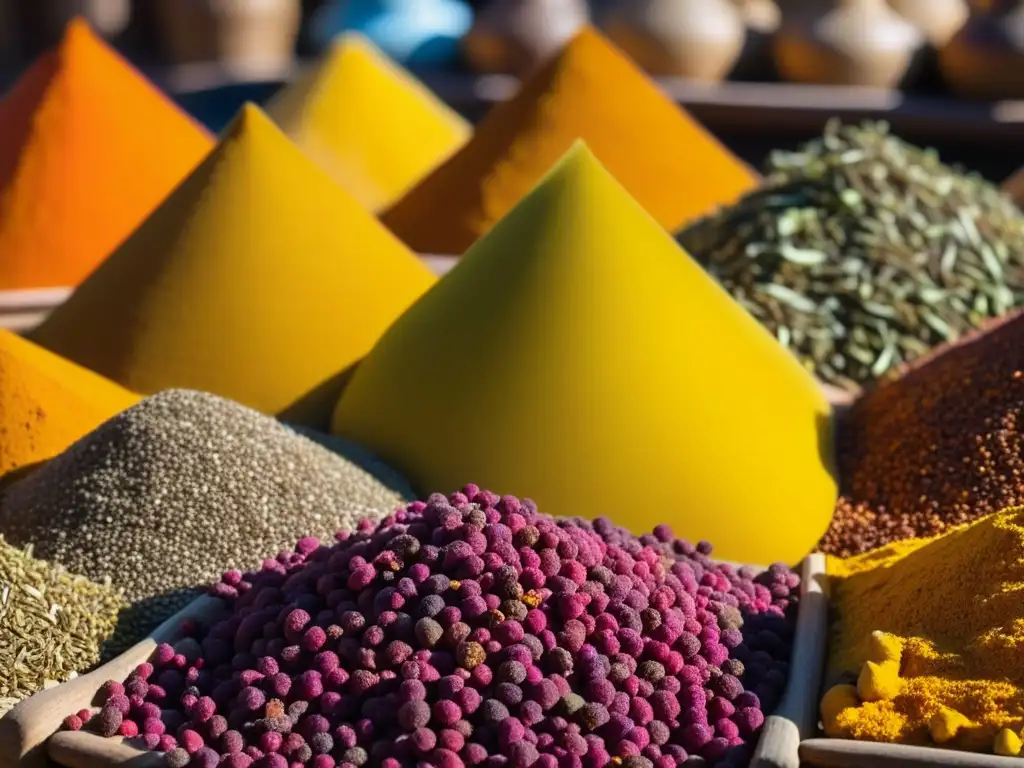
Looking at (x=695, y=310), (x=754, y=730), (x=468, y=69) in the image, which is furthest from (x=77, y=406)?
(x=468, y=69)

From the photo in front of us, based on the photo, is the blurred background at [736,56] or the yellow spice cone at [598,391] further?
the blurred background at [736,56]

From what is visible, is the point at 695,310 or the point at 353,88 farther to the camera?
the point at 353,88

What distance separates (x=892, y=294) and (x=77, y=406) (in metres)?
1.03

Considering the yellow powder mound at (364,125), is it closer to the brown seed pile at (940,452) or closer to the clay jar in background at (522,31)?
the clay jar in background at (522,31)

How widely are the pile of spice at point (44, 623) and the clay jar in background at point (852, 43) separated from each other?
9.50ft

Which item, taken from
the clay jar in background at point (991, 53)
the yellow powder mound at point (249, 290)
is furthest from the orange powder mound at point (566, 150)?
the clay jar in background at point (991, 53)

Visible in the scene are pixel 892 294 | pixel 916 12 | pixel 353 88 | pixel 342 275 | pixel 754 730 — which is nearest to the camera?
pixel 754 730

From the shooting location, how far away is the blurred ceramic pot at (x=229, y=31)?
4.25m

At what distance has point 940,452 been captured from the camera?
143cm

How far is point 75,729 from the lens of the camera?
984 mm

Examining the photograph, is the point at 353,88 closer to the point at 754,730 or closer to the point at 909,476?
the point at 909,476

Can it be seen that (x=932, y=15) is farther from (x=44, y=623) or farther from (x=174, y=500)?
(x=44, y=623)

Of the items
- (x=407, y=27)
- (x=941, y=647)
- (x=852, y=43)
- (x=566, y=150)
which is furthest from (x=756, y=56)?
(x=941, y=647)

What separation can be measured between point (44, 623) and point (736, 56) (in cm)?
309
